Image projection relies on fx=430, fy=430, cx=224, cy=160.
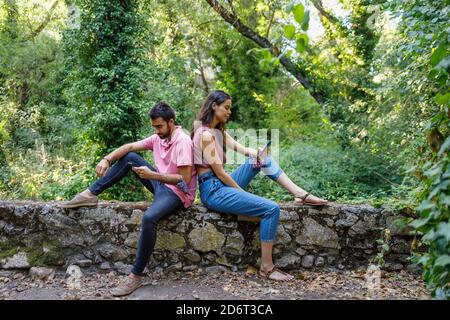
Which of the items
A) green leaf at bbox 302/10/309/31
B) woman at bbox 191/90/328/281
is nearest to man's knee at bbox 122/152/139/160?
woman at bbox 191/90/328/281

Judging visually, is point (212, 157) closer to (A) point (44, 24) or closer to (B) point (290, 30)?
(B) point (290, 30)

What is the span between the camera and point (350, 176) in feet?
25.5

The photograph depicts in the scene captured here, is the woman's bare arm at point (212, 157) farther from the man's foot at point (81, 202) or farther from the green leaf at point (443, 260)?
the green leaf at point (443, 260)

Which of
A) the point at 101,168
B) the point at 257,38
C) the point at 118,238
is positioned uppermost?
the point at 257,38

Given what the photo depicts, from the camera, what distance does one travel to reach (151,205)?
11.0ft

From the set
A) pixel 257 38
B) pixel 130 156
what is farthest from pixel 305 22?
pixel 257 38

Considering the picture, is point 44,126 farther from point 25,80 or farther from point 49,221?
point 49,221

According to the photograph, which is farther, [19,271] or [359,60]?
[359,60]

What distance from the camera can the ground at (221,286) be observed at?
10.6ft

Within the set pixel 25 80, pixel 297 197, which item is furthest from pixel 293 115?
pixel 297 197

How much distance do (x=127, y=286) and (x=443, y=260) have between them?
225cm
